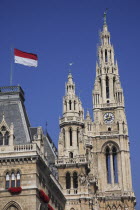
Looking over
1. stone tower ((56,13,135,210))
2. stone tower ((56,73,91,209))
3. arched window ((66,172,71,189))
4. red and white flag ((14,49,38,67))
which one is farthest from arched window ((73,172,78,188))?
red and white flag ((14,49,38,67))

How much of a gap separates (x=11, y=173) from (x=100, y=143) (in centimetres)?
6444

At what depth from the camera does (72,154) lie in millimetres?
81750

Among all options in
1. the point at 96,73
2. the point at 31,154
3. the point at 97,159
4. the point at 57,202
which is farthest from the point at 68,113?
A: the point at 96,73

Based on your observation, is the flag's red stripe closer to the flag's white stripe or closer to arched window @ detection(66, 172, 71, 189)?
the flag's white stripe

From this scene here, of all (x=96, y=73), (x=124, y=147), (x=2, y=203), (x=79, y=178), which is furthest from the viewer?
(x=96, y=73)

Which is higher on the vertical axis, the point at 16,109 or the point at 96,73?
the point at 96,73

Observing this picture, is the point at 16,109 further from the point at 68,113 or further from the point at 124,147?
the point at 124,147

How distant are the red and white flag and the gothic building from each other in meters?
3.58

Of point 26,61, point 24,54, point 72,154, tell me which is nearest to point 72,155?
point 72,154

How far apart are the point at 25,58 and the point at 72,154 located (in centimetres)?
2095

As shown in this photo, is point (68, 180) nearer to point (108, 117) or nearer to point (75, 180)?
point (75, 180)

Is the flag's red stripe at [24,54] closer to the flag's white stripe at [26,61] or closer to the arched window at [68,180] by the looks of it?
the flag's white stripe at [26,61]

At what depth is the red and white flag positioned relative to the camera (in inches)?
2635

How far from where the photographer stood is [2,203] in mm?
57062
